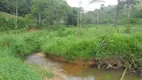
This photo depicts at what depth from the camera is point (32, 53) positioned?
17.8m

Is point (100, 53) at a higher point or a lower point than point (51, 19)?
lower

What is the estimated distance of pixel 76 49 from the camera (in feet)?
49.2

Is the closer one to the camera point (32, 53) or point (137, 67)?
point (137, 67)

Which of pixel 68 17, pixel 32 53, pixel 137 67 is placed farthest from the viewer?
pixel 68 17

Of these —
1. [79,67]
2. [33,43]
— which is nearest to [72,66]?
[79,67]

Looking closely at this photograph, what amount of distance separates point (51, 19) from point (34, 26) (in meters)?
3.33

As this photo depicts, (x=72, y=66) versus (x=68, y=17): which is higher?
(x=68, y=17)

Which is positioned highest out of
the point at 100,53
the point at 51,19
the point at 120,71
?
the point at 51,19

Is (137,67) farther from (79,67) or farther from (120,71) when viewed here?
(79,67)

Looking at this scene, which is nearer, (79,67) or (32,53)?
(79,67)

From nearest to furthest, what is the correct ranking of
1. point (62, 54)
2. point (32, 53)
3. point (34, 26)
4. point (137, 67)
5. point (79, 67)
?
point (137, 67)
point (79, 67)
point (62, 54)
point (32, 53)
point (34, 26)

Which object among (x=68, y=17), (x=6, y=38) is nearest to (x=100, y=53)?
(x=6, y=38)

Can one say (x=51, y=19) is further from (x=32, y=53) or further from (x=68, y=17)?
(x=32, y=53)

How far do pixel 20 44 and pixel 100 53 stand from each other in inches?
228
